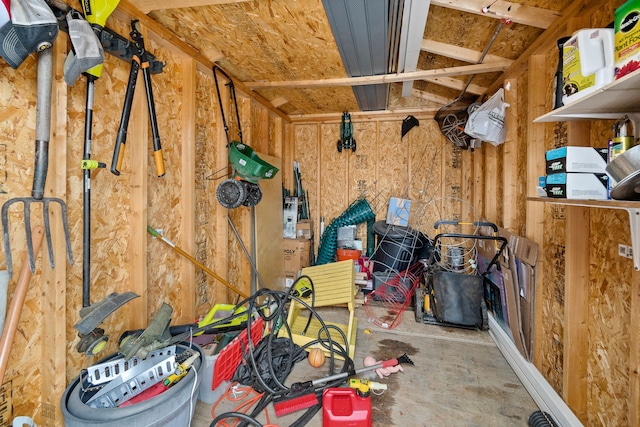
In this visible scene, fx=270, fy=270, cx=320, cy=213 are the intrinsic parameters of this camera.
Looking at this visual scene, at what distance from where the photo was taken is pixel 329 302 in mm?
2291

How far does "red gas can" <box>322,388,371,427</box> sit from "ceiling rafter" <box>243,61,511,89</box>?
107 inches

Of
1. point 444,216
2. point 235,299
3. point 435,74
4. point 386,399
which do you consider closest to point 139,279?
point 235,299

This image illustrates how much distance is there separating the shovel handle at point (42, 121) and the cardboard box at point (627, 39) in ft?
7.42

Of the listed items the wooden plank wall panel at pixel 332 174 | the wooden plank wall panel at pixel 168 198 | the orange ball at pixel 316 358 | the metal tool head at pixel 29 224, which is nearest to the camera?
the metal tool head at pixel 29 224

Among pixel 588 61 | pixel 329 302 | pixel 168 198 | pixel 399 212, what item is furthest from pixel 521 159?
pixel 168 198

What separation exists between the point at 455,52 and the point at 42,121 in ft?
9.53

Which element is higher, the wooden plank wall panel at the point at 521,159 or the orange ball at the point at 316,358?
the wooden plank wall panel at the point at 521,159

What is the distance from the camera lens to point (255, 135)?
357 cm

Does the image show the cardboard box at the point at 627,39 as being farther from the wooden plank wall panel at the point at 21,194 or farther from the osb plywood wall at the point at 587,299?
the wooden plank wall panel at the point at 21,194

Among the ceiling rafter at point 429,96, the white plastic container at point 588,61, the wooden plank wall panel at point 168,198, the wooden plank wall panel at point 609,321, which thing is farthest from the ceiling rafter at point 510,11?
the wooden plank wall panel at point 168,198

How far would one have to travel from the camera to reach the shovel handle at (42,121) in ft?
4.00

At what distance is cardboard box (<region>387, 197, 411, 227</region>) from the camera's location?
4067mm

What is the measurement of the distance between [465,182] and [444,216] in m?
0.58

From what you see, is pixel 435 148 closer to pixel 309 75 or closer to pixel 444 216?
pixel 444 216
